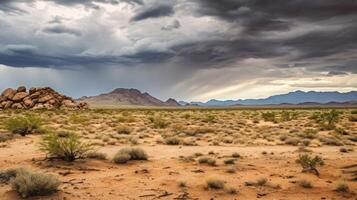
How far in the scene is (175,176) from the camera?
521 inches

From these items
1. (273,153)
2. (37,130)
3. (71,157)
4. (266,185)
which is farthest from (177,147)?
(37,130)

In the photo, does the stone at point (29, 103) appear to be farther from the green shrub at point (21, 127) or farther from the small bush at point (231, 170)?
the small bush at point (231, 170)

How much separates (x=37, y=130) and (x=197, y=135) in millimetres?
11367

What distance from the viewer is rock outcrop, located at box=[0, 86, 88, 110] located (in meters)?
102

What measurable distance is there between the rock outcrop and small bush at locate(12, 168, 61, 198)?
93.3 m

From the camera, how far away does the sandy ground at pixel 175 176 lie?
10969mm

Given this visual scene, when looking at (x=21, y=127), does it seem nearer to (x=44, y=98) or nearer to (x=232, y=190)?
(x=232, y=190)

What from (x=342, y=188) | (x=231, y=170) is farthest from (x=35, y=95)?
(x=342, y=188)

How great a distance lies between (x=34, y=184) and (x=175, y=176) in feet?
16.1

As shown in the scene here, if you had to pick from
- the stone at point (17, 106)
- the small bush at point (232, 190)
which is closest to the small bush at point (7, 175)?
the small bush at point (232, 190)

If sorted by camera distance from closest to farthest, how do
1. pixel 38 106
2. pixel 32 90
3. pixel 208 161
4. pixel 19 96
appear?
pixel 208 161 → pixel 38 106 → pixel 19 96 → pixel 32 90

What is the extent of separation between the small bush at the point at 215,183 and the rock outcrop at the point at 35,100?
308 feet

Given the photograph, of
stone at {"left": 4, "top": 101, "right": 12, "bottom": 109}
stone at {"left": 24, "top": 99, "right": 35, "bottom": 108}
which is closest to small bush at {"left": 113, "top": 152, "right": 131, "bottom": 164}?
stone at {"left": 24, "top": 99, "right": 35, "bottom": 108}

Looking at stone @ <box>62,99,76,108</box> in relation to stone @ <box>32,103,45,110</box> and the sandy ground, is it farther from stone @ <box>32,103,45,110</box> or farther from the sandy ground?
the sandy ground
